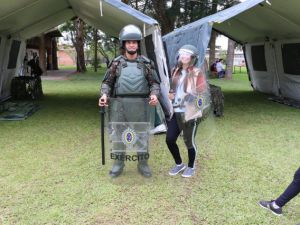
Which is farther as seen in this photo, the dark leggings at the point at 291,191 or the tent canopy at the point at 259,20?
the tent canopy at the point at 259,20

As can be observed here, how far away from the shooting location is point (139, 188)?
14.0 ft

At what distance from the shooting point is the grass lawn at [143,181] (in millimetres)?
3600

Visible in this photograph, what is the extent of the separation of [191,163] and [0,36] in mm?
7359

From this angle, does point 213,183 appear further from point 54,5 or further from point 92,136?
point 54,5

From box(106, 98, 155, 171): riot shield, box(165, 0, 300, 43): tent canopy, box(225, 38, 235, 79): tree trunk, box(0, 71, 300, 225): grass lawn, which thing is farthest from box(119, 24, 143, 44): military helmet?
box(225, 38, 235, 79): tree trunk

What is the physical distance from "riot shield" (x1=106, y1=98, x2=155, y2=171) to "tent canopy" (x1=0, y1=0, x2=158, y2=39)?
2411 millimetres

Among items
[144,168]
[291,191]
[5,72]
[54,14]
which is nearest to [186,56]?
[144,168]

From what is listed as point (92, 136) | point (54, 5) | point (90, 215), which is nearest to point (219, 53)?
point (54, 5)

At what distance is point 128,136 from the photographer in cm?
430

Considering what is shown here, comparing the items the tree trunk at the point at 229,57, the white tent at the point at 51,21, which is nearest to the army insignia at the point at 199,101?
the white tent at the point at 51,21

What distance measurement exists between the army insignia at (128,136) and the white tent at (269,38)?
3.14m

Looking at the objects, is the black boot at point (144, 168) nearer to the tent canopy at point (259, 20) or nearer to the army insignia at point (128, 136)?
the army insignia at point (128, 136)

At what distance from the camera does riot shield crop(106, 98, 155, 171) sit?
169 inches

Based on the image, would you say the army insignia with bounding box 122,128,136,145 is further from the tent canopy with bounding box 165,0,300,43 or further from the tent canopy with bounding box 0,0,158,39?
the tent canopy with bounding box 165,0,300,43
